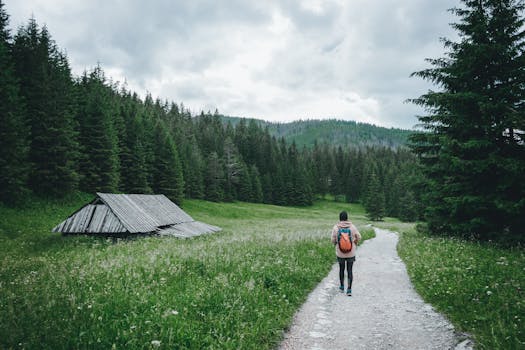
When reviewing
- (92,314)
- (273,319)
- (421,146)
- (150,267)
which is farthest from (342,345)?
(421,146)

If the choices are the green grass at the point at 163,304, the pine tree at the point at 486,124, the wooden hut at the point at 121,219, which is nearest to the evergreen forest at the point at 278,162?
the pine tree at the point at 486,124

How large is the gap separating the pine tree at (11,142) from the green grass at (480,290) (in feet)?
124

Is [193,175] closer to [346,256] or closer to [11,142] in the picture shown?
[11,142]

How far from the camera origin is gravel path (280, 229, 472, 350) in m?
5.57

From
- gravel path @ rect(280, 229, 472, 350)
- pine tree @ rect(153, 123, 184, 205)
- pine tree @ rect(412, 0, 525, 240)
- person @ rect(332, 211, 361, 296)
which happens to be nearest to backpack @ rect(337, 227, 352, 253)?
person @ rect(332, 211, 361, 296)

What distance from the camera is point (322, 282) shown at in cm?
1029

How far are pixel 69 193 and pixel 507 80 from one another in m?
46.7

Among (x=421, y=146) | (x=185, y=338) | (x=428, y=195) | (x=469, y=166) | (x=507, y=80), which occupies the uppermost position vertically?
(x=507, y=80)

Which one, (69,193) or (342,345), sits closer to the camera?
(342,345)

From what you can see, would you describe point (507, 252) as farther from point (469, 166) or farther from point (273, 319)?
point (273, 319)

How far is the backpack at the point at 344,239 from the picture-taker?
924 cm

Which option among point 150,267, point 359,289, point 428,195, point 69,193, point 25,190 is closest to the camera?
point 150,267

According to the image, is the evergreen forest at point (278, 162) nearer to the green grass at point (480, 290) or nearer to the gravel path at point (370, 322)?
the green grass at point (480, 290)

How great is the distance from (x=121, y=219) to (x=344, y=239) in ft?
69.9
